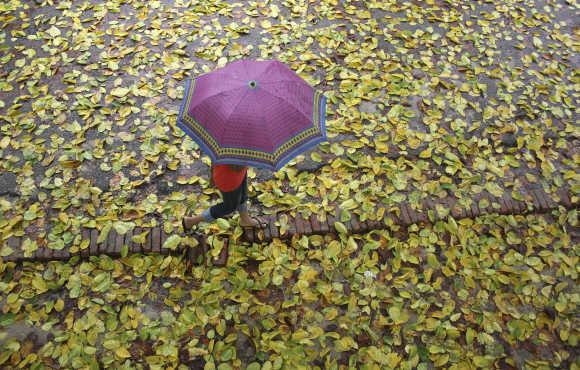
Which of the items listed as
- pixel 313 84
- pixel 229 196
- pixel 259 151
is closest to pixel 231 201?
pixel 229 196

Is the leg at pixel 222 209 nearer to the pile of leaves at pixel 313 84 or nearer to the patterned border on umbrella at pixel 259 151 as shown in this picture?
the pile of leaves at pixel 313 84

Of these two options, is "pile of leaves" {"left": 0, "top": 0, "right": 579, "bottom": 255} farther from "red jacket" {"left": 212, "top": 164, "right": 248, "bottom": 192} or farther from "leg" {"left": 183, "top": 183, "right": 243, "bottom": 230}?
"red jacket" {"left": 212, "top": 164, "right": 248, "bottom": 192}

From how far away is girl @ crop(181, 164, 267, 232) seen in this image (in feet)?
10.0

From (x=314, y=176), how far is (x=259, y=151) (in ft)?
5.38

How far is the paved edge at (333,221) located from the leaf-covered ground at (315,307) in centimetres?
8

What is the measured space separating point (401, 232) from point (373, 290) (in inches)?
25.5

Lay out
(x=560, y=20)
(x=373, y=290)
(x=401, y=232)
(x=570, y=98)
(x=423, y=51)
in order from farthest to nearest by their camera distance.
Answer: (x=560, y=20) → (x=423, y=51) → (x=570, y=98) → (x=401, y=232) → (x=373, y=290)

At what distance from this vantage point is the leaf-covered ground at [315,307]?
10.9 ft

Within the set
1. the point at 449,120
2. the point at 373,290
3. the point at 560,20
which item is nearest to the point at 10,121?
the point at 373,290

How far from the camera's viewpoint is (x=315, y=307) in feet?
11.8

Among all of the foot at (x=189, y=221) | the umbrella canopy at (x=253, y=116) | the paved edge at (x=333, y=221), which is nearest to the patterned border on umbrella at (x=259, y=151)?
the umbrella canopy at (x=253, y=116)

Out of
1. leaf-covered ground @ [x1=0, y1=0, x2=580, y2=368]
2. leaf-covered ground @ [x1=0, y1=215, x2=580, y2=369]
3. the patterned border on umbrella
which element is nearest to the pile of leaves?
leaf-covered ground @ [x1=0, y1=0, x2=580, y2=368]

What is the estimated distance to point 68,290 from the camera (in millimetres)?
3523

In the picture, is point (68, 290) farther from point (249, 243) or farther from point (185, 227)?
point (249, 243)
